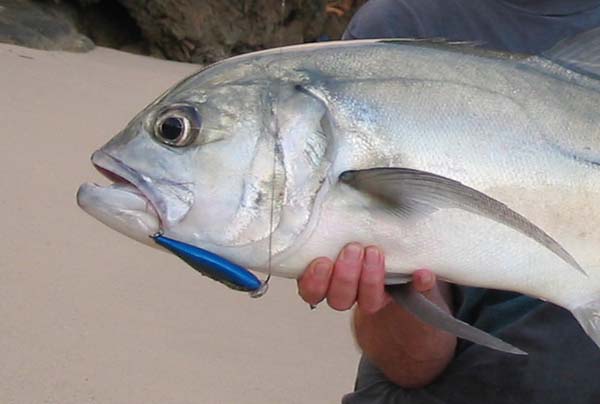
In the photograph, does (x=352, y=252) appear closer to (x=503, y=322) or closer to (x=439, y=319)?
(x=439, y=319)

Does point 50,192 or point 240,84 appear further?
point 50,192

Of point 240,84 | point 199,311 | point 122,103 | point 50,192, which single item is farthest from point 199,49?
point 240,84

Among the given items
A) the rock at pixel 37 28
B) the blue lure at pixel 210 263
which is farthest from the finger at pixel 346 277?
the rock at pixel 37 28

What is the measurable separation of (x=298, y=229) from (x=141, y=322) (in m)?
1.70

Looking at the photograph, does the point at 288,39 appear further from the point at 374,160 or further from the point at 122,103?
the point at 374,160

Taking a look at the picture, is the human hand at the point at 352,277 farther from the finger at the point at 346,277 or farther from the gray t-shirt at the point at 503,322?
the gray t-shirt at the point at 503,322

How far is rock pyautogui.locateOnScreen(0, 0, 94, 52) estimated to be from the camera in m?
5.52

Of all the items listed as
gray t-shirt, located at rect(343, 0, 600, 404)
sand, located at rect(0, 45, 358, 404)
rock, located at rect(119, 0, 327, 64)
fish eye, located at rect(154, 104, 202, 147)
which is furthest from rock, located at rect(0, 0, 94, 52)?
fish eye, located at rect(154, 104, 202, 147)

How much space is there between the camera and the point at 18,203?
→ 3.27 meters

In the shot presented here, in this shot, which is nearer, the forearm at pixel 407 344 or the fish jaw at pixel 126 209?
the fish jaw at pixel 126 209

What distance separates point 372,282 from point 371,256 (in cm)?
5

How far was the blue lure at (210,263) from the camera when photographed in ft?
3.93

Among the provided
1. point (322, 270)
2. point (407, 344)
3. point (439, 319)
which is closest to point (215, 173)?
point (322, 270)

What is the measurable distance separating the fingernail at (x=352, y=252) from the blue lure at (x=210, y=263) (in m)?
0.12
